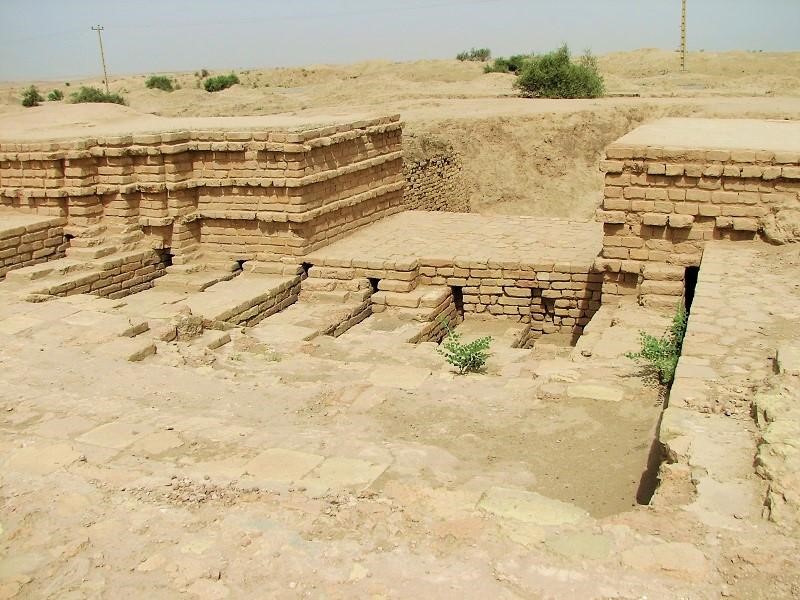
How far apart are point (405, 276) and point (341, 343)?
5.63 ft

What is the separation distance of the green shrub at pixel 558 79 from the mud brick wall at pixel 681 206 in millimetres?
19014

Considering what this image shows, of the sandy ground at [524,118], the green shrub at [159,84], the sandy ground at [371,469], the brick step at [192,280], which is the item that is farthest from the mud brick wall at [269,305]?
the green shrub at [159,84]

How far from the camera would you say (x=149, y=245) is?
33.9ft

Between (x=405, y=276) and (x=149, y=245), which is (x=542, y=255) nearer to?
(x=405, y=276)

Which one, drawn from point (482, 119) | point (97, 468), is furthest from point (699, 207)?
point (482, 119)

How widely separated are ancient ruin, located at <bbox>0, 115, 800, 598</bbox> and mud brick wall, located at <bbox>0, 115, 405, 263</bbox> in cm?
3

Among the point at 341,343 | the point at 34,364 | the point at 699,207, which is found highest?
the point at 699,207

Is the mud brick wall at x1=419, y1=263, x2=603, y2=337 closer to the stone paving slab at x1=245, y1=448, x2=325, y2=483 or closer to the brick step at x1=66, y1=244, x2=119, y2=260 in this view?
the brick step at x1=66, y1=244, x2=119, y2=260

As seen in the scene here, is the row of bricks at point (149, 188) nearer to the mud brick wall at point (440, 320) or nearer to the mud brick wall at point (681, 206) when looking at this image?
the mud brick wall at point (440, 320)

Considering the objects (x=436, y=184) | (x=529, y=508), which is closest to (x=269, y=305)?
(x=529, y=508)

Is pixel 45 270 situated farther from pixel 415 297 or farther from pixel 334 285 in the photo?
pixel 415 297

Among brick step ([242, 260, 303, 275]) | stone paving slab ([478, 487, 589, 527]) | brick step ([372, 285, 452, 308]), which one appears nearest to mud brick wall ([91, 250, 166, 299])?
brick step ([242, 260, 303, 275])

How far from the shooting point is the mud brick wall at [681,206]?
7.78 metres

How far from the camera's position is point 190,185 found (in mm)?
10312
